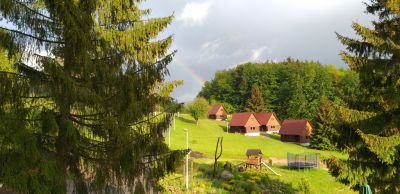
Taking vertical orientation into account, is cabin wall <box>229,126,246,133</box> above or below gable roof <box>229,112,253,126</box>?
below

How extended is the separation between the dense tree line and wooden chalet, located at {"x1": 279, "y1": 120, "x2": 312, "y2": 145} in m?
26.2

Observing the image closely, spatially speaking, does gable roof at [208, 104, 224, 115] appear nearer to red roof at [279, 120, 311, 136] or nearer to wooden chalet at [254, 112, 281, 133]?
wooden chalet at [254, 112, 281, 133]

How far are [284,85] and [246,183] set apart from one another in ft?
308

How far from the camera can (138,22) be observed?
1059 centimetres

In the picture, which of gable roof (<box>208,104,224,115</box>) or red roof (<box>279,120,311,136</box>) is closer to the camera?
red roof (<box>279,120,311,136</box>)

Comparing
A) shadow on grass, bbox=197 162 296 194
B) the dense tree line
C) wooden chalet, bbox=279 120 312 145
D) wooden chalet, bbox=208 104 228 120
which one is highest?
the dense tree line

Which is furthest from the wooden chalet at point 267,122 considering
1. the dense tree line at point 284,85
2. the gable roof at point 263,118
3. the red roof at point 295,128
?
the dense tree line at point 284,85

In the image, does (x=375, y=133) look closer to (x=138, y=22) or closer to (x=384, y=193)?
(x=384, y=193)

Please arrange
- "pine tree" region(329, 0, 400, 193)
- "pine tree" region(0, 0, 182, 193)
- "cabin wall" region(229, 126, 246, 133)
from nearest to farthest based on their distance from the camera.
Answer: "pine tree" region(0, 0, 182, 193)
"pine tree" region(329, 0, 400, 193)
"cabin wall" region(229, 126, 246, 133)

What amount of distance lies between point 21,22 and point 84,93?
71.6 inches

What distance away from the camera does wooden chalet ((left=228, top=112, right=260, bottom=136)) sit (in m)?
83.8

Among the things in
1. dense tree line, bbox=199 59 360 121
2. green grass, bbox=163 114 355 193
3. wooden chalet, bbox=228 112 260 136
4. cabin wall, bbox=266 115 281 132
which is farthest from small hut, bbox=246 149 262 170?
dense tree line, bbox=199 59 360 121

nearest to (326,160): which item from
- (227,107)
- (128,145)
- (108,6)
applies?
(128,145)

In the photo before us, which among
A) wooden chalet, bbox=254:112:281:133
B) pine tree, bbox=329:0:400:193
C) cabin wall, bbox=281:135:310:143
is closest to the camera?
pine tree, bbox=329:0:400:193
